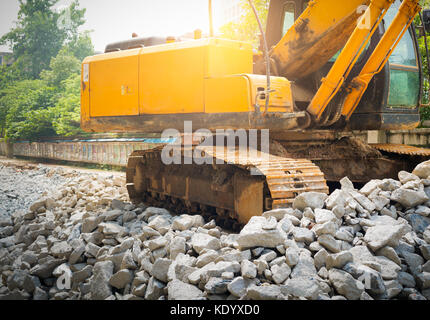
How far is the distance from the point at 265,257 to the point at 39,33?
32.2 ft

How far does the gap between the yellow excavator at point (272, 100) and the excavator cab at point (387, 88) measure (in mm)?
13

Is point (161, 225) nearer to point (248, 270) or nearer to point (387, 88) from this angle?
point (248, 270)

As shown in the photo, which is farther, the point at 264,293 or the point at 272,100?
the point at 272,100

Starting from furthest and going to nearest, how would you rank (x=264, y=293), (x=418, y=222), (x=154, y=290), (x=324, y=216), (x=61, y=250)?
(x=61, y=250)
(x=418, y=222)
(x=324, y=216)
(x=154, y=290)
(x=264, y=293)

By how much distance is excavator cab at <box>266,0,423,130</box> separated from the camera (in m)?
4.75

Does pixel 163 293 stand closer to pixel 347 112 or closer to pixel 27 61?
pixel 347 112

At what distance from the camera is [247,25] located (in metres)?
13.2

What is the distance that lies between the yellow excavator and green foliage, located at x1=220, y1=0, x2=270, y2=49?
721 centimetres

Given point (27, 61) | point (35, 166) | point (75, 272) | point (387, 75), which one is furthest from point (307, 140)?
point (35, 166)

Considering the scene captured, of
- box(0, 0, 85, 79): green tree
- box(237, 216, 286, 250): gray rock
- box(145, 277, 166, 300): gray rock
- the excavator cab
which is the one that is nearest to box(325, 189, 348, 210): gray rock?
box(237, 216, 286, 250): gray rock

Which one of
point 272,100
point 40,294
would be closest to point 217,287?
point 40,294

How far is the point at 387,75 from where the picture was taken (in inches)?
185

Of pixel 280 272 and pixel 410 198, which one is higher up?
pixel 410 198

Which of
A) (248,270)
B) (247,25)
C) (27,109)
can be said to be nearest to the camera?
(248,270)
